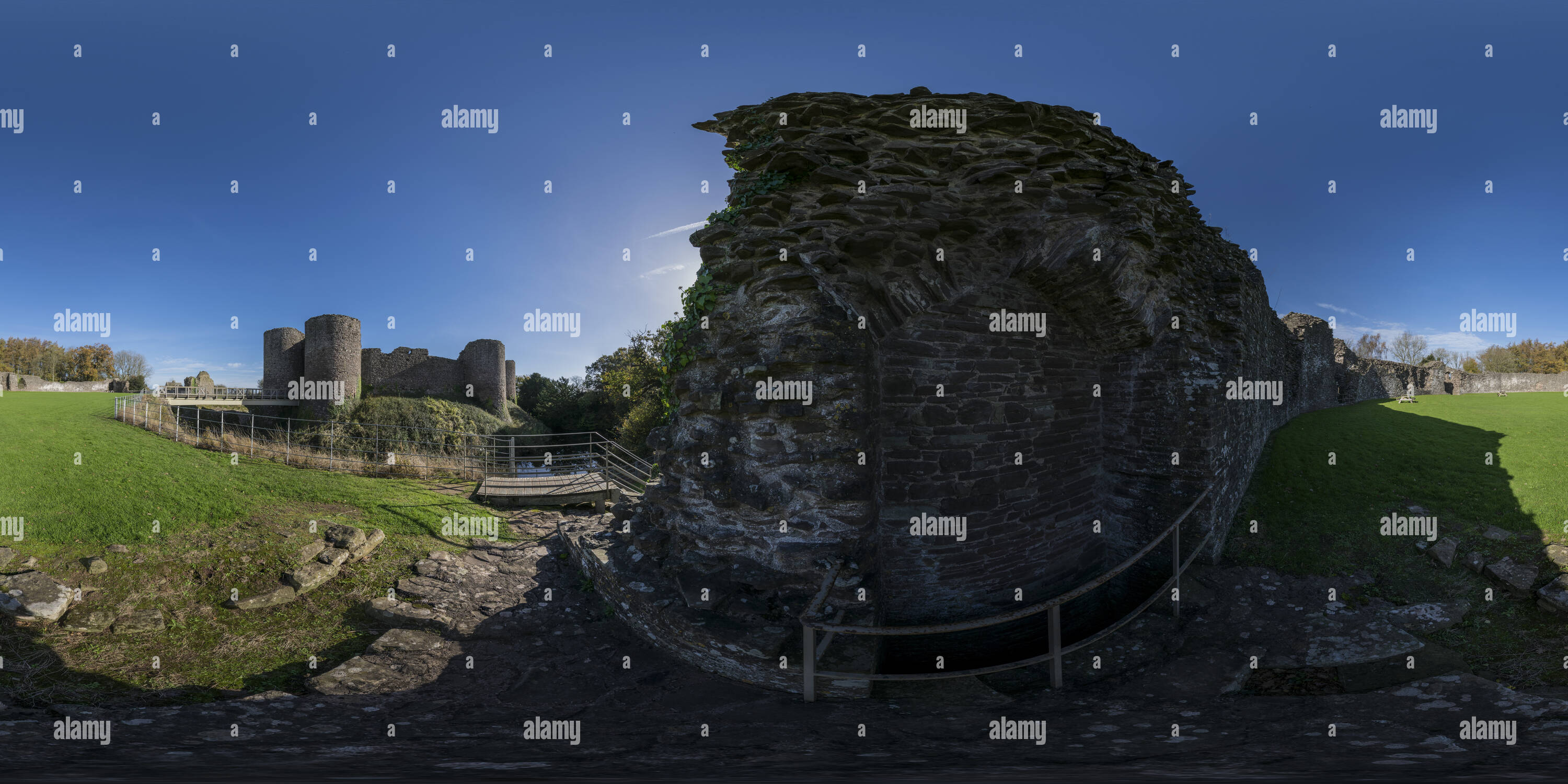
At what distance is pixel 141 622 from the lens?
5.29 metres

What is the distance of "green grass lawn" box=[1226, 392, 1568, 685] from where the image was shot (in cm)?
464

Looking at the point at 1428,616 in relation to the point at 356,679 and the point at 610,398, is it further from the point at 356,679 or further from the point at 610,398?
the point at 610,398

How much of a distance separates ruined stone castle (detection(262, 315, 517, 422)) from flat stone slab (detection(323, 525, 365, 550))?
18.8 metres

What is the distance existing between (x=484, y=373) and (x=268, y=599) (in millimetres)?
23391

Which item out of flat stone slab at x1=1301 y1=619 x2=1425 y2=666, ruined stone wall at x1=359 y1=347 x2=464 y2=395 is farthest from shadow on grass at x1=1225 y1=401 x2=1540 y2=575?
ruined stone wall at x1=359 y1=347 x2=464 y2=395

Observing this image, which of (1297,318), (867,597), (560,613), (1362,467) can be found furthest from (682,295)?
(1297,318)

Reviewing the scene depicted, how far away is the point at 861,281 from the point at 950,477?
2.10 metres

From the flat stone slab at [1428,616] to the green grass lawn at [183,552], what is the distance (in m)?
9.86

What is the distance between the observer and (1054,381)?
20.5ft

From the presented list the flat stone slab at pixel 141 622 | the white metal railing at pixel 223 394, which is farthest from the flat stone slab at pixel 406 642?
the white metal railing at pixel 223 394

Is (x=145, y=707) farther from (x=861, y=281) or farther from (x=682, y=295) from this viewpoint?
(x=861, y=281)

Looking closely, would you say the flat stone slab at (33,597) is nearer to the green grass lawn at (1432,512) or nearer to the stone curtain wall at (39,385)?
the green grass lawn at (1432,512)

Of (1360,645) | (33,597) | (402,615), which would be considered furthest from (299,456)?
(1360,645)

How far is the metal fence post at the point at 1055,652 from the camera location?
4.33 meters
